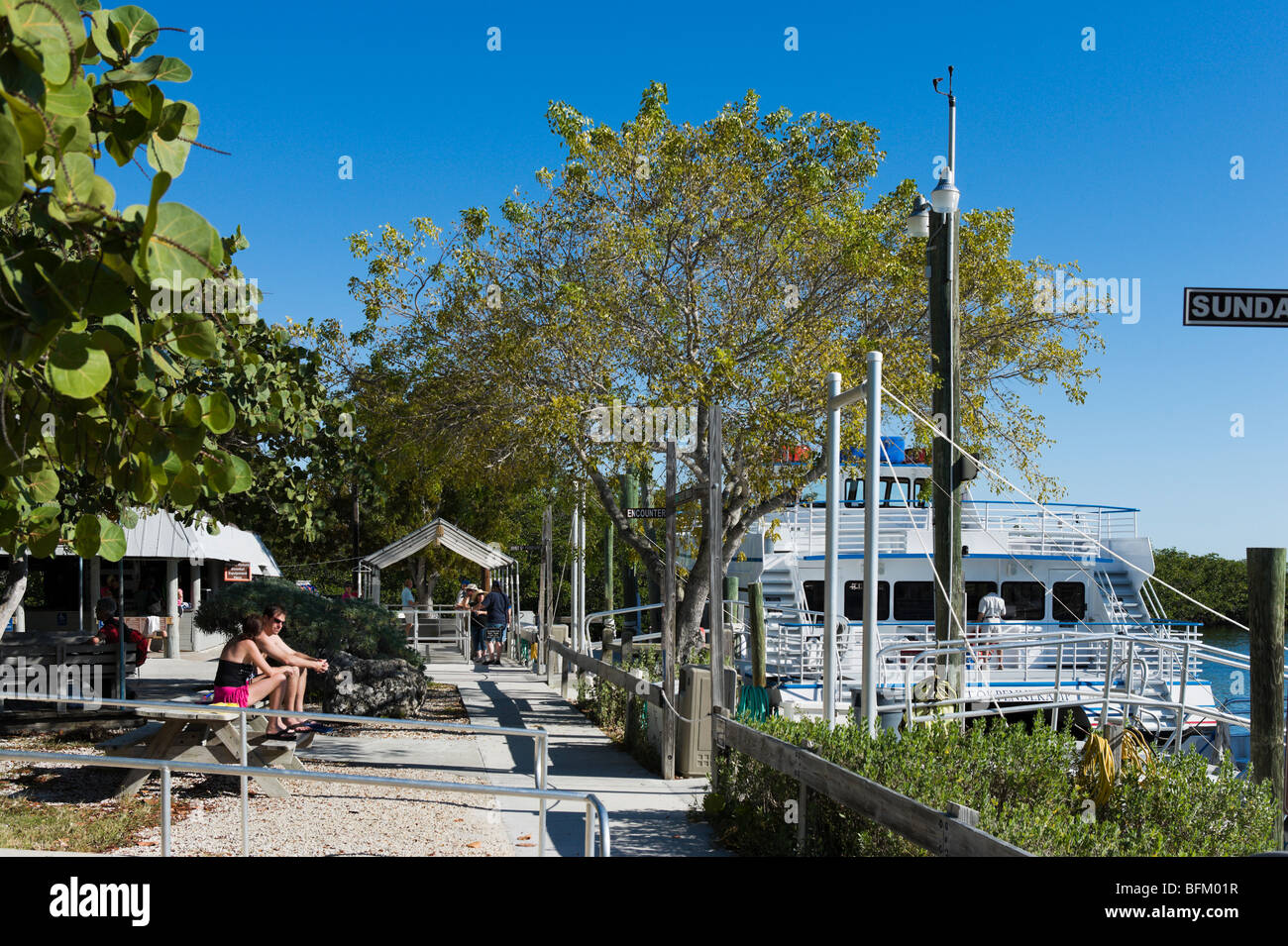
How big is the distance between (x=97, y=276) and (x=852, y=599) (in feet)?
72.1

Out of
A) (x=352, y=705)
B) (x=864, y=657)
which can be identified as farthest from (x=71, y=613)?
(x=864, y=657)

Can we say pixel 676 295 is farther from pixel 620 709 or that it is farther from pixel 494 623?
pixel 494 623

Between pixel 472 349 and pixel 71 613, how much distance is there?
18.6 metres

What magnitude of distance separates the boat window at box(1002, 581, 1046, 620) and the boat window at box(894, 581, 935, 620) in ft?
5.44

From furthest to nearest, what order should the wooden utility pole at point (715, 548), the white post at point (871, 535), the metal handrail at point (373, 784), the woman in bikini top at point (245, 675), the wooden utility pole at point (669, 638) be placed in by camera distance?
the wooden utility pole at point (669, 638) < the wooden utility pole at point (715, 548) < the woman in bikini top at point (245, 675) < the white post at point (871, 535) < the metal handrail at point (373, 784)

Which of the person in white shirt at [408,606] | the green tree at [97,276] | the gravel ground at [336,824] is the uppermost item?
the green tree at [97,276]

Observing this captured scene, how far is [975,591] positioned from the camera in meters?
24.0

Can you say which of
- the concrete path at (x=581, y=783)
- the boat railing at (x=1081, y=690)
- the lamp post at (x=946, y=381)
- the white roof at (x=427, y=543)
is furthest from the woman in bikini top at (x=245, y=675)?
the white roof at (x=427, y=543)

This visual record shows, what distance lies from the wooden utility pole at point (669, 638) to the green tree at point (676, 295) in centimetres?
201

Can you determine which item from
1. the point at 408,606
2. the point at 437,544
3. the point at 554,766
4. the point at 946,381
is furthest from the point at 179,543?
the point at 946,381

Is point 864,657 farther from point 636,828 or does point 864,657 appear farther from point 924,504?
point 924,504

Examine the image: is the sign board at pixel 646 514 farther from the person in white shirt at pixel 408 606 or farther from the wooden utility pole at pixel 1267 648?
the person in white shirt at pixel 408 606

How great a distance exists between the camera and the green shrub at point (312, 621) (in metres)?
15.6

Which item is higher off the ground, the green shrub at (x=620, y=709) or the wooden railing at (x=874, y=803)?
the wooden railing at (x=874, y=803)
